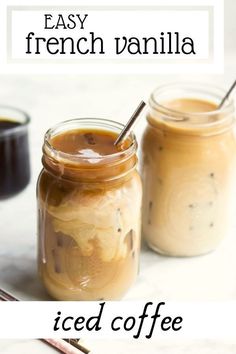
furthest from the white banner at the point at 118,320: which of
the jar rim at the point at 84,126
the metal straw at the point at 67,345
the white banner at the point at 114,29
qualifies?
the white banner at the point at 114,29

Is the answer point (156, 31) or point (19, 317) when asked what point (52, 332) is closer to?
point (19, 317)

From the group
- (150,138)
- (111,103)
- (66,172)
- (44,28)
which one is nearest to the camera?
(66,172)

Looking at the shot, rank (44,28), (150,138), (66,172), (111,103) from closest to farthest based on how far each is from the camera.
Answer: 1. (66,172)
2. (150,138)
3. (44,28)
4. (111,103)

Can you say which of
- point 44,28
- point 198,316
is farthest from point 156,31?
point 198,316

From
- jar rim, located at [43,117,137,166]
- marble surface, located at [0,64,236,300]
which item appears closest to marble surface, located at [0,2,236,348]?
marble surface, located at [0,64,236,300]

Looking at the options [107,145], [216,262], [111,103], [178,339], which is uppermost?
[111,103]

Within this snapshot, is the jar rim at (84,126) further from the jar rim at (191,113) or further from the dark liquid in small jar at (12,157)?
the dark liquid in small jar at (12,157)
